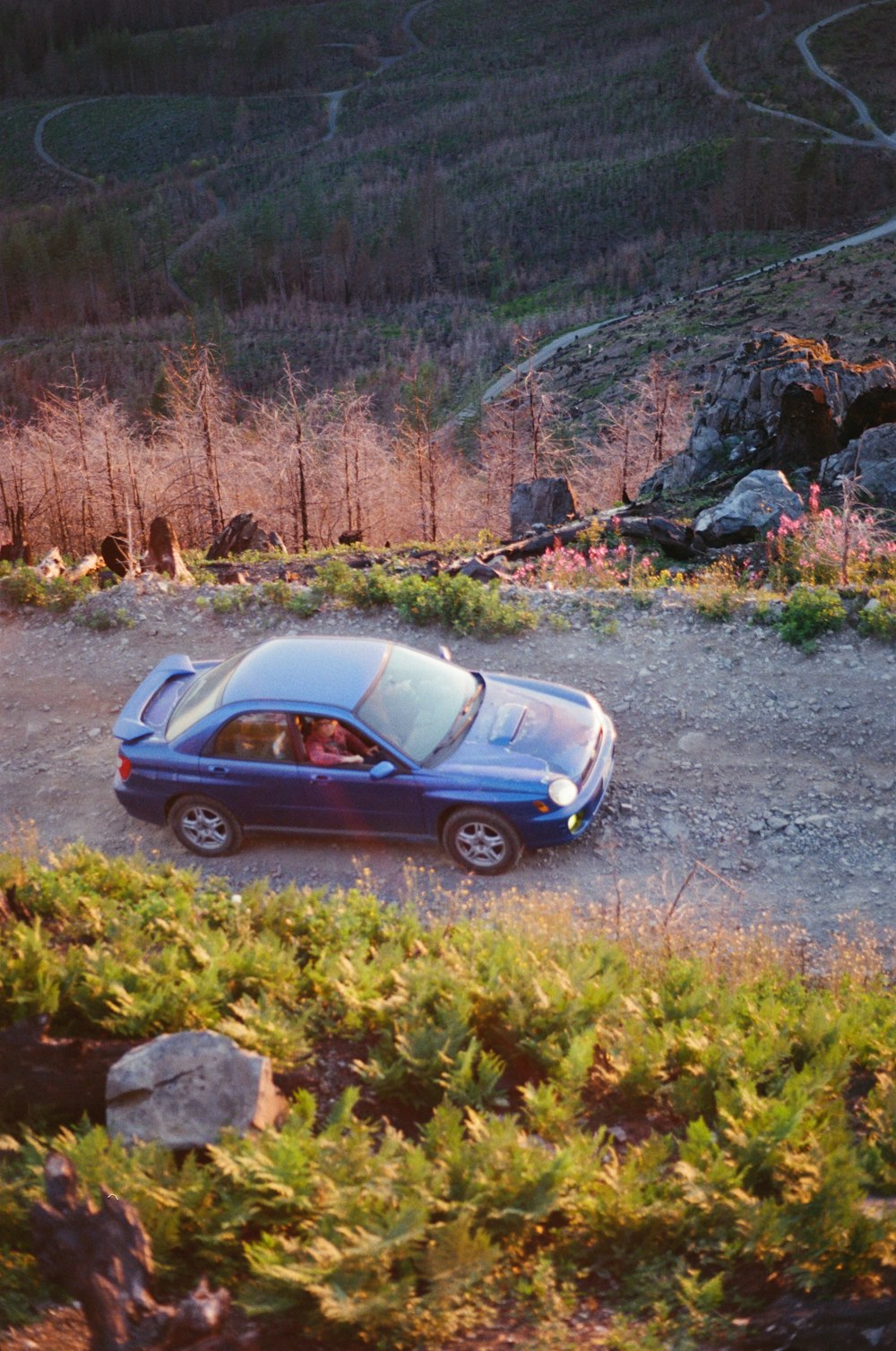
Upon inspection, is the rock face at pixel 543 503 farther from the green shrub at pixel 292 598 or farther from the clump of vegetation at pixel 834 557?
the green shrub at pixel 292 598

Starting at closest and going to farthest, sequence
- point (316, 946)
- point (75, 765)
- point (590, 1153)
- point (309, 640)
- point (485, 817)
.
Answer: point (590, 1153)
point (316, 946)
point (485, 817)
point (309, 640)
point (75, 765)

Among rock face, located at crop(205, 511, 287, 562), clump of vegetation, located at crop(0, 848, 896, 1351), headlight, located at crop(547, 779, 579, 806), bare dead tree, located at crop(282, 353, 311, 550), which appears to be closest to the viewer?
clump of vegetation, located at crop(0, 848, 896, 1351)

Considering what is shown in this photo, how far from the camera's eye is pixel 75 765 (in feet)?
31.0

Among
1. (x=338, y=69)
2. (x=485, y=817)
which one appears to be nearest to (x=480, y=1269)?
(x=485, y=817)

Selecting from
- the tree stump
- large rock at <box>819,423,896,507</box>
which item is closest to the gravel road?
the tree stump

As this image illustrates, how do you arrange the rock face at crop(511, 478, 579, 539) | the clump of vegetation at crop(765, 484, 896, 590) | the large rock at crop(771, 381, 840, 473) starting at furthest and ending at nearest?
the rock face at crop(511, 478, 579, 539), the large rock at crop(771, 381, 840, 473), the clump of vegetation at crop(765, 484, 896, 590)

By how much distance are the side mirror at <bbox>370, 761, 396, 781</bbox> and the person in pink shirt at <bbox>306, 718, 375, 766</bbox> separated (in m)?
0.13

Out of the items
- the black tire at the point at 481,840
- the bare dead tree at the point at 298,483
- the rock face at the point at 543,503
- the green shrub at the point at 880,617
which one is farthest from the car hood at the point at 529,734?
the bare dead tree at the point at 298,483

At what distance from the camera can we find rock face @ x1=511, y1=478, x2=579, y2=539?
2153 centimetres

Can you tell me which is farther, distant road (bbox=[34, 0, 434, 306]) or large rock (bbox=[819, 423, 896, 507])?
distant road (bbox=[34, 0, 434, 306])

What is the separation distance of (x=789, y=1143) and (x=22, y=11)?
226 meters

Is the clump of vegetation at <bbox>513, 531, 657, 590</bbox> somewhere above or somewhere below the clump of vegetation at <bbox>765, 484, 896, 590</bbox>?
below

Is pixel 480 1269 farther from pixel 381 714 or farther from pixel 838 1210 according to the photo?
pixel 381 714

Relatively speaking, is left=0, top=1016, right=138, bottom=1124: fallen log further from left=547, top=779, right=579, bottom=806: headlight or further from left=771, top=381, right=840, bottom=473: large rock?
left=771, top=381, right=840, bottom=473: large rock
